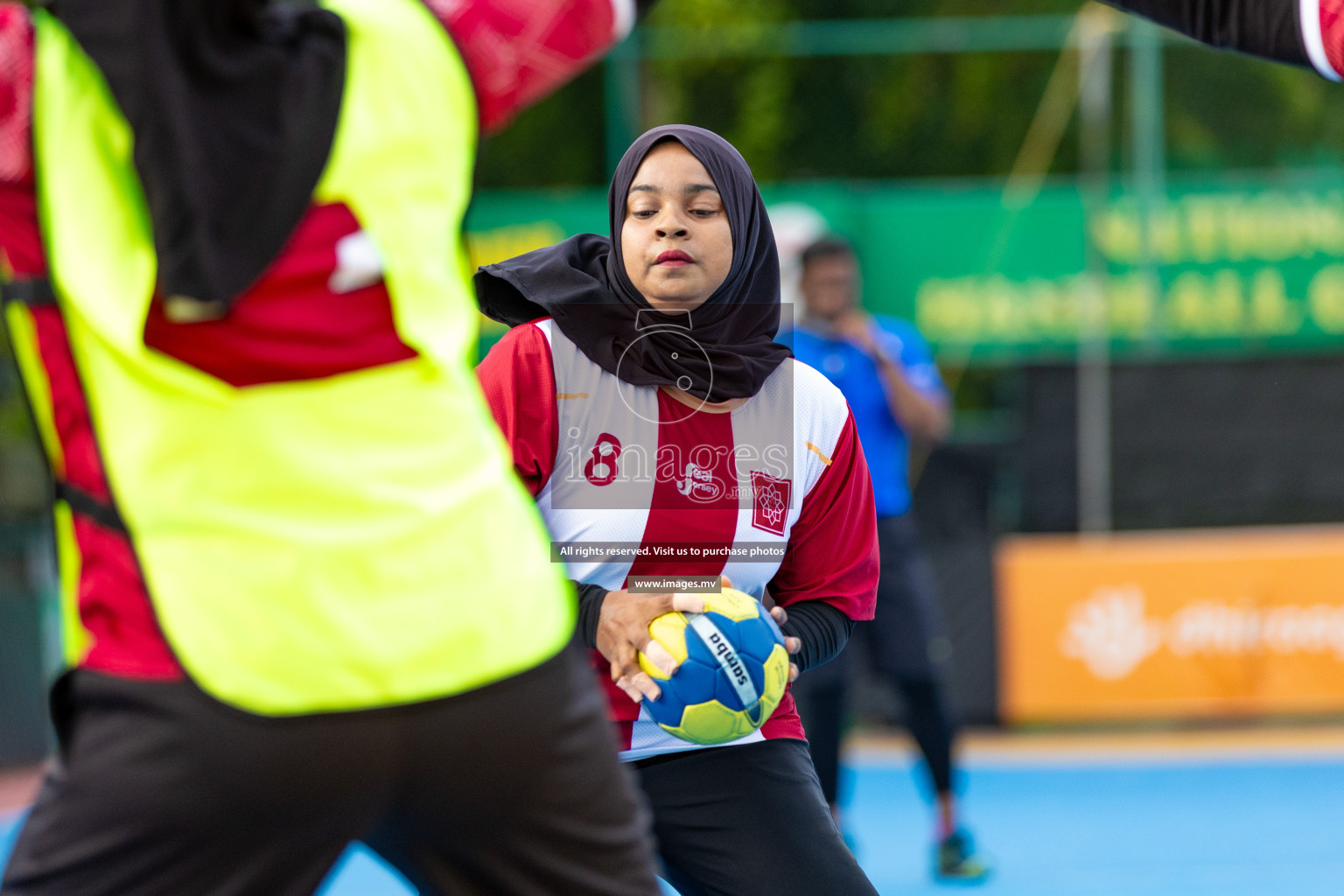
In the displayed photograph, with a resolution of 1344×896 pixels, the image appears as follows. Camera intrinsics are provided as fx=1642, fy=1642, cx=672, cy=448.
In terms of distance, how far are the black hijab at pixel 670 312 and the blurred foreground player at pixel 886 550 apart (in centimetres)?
273

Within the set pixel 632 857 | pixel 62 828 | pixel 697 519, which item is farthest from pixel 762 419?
pixel 62 828

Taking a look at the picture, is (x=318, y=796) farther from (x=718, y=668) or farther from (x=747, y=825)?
(x=747, y=825)

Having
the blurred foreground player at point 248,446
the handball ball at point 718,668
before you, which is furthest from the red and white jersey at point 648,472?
the blurred foreground player at point 248,446

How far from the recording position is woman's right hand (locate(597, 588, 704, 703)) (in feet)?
8.08

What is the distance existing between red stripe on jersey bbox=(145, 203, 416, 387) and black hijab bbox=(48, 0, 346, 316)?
24mm

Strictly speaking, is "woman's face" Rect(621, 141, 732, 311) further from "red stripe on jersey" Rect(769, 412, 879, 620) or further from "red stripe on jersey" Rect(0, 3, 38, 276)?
"red stripe on jersey" Rect(0, 3, 38, 276)

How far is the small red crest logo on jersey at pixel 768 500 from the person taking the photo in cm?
263

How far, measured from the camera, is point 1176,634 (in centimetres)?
808

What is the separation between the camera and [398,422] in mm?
1639

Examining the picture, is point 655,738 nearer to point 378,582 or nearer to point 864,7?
point 378,582

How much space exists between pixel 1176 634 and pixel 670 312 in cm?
605

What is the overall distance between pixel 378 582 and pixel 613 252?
1.22m

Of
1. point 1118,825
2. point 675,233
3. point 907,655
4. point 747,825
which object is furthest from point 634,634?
point 1118,825

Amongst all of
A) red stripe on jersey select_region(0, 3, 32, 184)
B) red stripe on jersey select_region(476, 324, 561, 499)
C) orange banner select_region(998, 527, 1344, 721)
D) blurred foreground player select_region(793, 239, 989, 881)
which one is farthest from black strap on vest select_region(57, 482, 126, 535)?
orange banner select_region(998, 527, 1344, 721)
